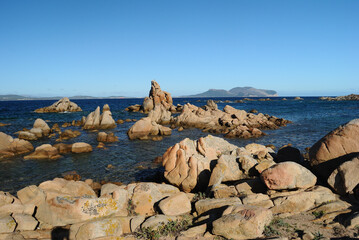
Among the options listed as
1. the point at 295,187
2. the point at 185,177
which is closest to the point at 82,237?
the point at 185,177

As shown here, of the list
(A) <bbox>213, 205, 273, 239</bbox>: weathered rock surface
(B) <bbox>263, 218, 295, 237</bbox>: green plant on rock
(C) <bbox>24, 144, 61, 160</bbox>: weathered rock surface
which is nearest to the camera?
(A) <bbox>213, 205, 273, 239</bbox>: weathered rock surface

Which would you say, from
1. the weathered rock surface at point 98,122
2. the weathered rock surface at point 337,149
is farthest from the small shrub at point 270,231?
the weathered rock surface at point 98,122

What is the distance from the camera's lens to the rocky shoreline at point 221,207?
828 cm

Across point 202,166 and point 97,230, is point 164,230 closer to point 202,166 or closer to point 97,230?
point 97,230

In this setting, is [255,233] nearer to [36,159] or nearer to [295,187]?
[295,187]

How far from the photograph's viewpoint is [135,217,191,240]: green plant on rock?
28.1ft

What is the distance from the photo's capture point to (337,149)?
1190 centimetres

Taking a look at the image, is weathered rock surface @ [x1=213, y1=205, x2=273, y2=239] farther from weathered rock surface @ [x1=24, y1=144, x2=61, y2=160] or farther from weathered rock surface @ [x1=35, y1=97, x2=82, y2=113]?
weathered rock surface @ [x1=35, y1=97, x2=82, y2=113]

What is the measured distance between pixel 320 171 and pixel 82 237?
11.7m

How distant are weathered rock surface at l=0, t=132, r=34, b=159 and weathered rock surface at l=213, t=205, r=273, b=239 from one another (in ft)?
86.1

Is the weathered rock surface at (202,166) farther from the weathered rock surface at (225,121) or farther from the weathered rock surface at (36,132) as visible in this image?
the weathered rock surface at (36,132)

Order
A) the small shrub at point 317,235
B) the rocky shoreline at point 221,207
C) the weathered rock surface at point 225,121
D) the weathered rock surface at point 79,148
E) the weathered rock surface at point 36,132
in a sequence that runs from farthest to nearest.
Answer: the weathered rock surface at point 225,121 < the weathered rock surface at point 36,132 < the weathered rock surface at point 79,148 < the rocky shoreline at point 221,207 < the small shrub at point 317,235

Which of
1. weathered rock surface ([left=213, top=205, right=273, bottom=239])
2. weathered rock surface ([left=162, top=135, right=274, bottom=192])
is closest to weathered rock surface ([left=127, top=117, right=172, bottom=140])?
weathered rock surface ([left=162, top=135, right=274, bottom=192])

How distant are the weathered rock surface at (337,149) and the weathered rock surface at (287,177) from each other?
5.12 ft
